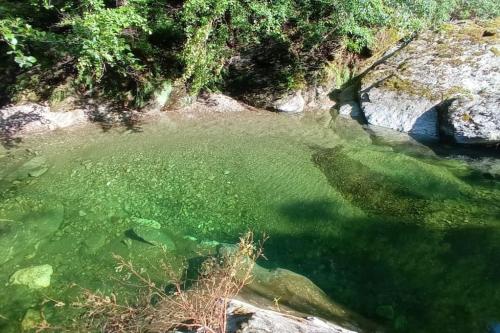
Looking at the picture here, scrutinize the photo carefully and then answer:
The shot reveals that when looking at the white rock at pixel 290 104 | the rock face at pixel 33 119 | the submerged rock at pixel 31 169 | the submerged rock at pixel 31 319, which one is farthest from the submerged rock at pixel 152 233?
the white rock at pixel 290 104

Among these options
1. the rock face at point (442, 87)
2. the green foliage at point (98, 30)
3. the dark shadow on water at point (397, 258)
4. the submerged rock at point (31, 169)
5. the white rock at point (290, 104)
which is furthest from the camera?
the white rock at point (290, 104)

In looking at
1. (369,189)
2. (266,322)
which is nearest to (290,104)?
(369,189)

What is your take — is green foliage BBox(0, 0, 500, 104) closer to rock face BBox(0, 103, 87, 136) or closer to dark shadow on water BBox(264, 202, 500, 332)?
rock face BBox(0, 103, 87, 136)

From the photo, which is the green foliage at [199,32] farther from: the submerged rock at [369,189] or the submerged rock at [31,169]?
the submerged rock at [369,189]

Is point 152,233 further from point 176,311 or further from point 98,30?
point 98,30

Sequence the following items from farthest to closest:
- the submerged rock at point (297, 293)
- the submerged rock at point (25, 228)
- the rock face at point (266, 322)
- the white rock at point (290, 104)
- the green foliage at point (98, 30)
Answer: the white rock at point (290, 104) → the green foliage at point (98, 30) → the submerged rock at point (25, 228) → the submerged rock at point (297, 293) → the rock face at point (266, 322)

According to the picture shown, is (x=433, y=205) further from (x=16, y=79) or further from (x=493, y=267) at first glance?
(x=16, y=79)

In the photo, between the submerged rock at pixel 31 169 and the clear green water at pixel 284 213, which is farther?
the submerged rock at pixel 31 169
